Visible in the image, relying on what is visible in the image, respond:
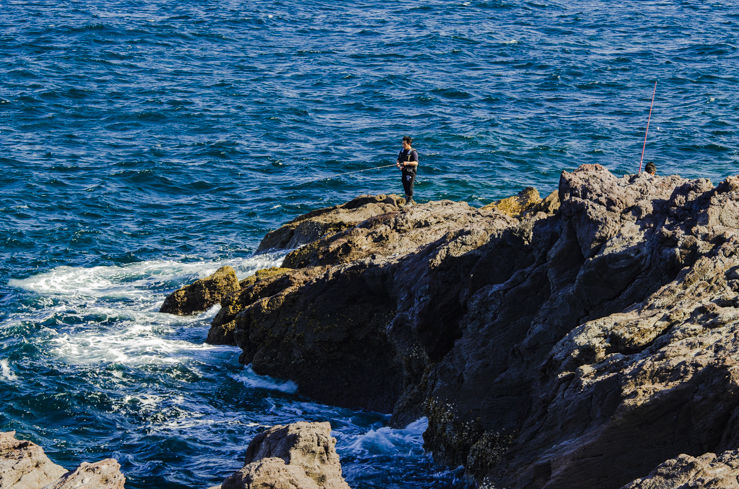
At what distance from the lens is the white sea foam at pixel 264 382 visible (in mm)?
17312

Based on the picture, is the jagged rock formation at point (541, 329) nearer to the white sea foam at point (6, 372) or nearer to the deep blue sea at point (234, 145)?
the deep blue sea at point (234, 145)

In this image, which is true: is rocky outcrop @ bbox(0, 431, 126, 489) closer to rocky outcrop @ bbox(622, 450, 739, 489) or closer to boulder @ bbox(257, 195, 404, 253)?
rocky outcrop @ bbox(622, 450, 739, 489)

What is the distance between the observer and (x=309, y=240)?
2284 centimetres

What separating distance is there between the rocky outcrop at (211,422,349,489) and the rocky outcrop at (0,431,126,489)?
154 centimetres

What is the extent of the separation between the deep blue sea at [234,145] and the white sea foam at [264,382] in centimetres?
5

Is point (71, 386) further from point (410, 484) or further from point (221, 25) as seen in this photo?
point (221, 25)

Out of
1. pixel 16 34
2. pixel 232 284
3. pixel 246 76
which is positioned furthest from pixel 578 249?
pixel 16 34

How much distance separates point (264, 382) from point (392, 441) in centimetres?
390

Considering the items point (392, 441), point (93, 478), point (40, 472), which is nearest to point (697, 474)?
point (93, 478)

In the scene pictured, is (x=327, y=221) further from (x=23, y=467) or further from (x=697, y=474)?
(x=697, y=474)

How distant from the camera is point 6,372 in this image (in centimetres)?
1814

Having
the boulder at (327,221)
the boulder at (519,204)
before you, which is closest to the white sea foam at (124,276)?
the boulder at (327,221)

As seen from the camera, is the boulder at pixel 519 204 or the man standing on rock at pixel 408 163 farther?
the man standing on rock at pixel 408 163

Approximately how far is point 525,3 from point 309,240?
131 ft
